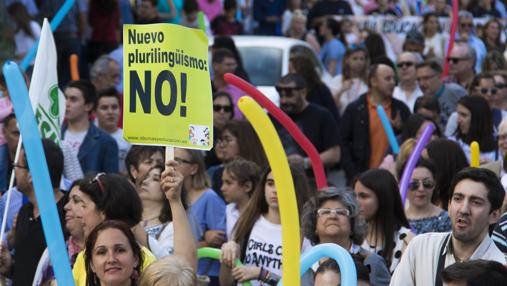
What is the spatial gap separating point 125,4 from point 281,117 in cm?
1106

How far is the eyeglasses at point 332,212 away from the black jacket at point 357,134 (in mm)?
5163

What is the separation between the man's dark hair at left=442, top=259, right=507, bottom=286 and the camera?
5.92m

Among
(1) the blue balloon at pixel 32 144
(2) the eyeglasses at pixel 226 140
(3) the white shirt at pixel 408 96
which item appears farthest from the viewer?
(3) the white shirt at pixel 408 96

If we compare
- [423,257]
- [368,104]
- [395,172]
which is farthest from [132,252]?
[368,104]

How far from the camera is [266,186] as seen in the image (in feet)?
30.3

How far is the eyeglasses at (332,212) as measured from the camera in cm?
823

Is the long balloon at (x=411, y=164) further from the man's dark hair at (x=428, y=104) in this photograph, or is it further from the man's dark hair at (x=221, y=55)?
the man's dark hair at (x=221, y=55)

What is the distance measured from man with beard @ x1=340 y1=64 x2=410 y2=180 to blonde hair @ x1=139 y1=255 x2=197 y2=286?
6779mm

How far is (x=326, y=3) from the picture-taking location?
2194 cm

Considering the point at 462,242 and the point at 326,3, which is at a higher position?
the point at 326,3

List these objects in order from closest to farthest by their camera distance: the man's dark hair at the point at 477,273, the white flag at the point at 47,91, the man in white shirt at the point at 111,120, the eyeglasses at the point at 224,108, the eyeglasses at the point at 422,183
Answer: the man's dark hair at the point at 477,273, the white flag at the point at 47,91, the eyeglasses at the point at 422,183, the man in white shirt at the point at 111,120, the eyeglasses at the point at 224,108

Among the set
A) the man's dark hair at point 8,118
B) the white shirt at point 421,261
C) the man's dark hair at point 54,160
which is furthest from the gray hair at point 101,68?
the white shirt at point 421,261

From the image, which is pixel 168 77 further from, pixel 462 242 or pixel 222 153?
pixel 222 153

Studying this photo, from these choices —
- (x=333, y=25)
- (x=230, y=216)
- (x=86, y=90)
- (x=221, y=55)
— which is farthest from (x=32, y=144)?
(x=333, y=25)
